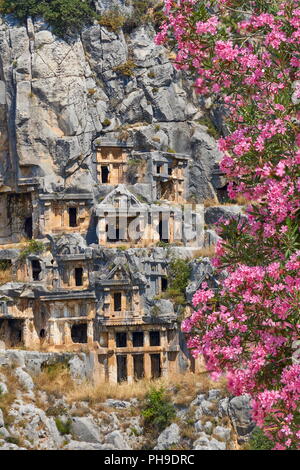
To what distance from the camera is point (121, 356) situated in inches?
2085

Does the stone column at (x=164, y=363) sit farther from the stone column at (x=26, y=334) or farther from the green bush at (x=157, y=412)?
the stone column at (x=26, y=334)

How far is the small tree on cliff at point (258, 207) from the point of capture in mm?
13727

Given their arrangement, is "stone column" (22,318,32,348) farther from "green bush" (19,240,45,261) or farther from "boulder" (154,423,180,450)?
"boulder" (154,423,180,450)

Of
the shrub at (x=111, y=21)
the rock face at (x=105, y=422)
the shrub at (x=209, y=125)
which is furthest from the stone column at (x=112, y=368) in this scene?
the shrub at (x=111, y=21)

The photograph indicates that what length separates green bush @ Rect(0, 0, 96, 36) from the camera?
5903cm

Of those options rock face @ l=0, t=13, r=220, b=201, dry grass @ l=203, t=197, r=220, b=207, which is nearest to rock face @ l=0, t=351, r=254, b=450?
rock face @ l=0, t=13, r=220, b=201

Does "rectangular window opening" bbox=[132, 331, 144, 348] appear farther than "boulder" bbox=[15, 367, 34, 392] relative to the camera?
Yes

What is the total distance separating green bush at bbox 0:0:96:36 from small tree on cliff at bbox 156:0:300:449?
4379 centimetres

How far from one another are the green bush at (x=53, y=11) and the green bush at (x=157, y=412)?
2747 cm

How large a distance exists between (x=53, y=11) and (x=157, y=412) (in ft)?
98.6

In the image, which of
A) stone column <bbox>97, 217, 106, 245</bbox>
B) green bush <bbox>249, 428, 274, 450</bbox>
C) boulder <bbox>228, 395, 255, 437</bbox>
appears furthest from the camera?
stone column <bbox>97, 217, 106, 245</bbox>

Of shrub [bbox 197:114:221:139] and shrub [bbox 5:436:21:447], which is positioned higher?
shrub [bbox 197:114:221:139]

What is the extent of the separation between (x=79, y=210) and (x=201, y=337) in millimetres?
42515
